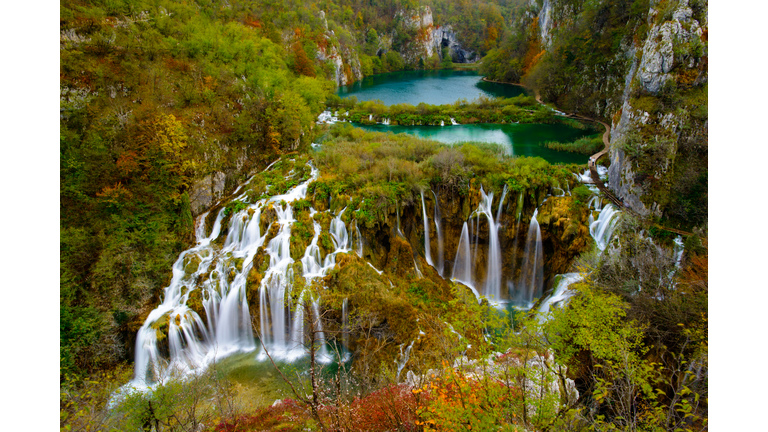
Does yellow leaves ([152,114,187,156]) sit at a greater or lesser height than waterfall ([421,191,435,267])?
greater

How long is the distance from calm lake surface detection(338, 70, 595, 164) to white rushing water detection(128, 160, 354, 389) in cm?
1888

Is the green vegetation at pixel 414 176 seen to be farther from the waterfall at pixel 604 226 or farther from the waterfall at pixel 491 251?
the waterfall at pixel 604 226

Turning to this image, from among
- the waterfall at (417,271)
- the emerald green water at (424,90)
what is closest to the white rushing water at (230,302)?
the waterfall at (417,271)

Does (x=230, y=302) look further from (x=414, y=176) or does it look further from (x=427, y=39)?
(x=427, y=39)

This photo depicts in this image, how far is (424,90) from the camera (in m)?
64.1

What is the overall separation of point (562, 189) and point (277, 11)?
48.1 metres

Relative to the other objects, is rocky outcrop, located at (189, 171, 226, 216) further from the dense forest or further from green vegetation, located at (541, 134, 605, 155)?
green vegetation, located at (541, 134, 605, 155)

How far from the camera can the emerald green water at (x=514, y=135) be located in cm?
2885

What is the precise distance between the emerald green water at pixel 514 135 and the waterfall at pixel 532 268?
11.3 meters

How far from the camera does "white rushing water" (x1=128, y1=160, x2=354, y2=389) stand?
1292 centimetres

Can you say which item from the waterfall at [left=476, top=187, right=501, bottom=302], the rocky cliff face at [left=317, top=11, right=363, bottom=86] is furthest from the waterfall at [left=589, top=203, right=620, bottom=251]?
the rocky cliff face at [left=317, top=11, right=363, bottom=86]

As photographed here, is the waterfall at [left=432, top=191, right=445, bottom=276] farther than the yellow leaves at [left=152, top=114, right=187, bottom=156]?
Yes

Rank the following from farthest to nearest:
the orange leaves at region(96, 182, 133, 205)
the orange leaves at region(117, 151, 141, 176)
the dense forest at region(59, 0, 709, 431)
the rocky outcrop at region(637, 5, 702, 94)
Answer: the rocky outcrop at region(637, 5, 702, 94) < the orange leaves at region(117, 151, 141, 176) < the orange leaves at region(96, 182, 133, 205) < the dense forest at region(59, 0, 709, 431)

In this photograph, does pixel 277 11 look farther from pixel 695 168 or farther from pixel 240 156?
pixel 695 168
